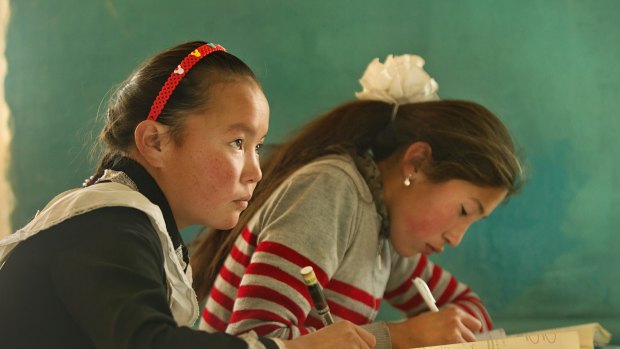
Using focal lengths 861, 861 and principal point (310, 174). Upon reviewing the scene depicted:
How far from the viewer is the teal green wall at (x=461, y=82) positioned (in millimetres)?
1739

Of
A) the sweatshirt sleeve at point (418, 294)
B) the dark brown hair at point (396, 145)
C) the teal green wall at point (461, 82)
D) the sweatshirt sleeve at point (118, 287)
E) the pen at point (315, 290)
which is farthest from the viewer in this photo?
the teal green wall at point (461, 82)

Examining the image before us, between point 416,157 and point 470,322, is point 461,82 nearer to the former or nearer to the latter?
point 416,157

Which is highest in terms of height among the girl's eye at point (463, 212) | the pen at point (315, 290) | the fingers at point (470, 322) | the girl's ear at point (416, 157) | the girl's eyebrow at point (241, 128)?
the girl's eyebrow at point (241, 128)

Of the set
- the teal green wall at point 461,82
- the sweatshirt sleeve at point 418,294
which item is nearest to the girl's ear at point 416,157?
the sweatshirt sleeve at point 418,294

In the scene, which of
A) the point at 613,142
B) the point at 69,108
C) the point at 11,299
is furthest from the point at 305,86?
the point at 11,299

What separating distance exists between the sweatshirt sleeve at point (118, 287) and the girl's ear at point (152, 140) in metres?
0.15

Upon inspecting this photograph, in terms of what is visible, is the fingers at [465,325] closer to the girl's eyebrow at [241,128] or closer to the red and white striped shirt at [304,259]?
the red and white striped shirt at [304,259]

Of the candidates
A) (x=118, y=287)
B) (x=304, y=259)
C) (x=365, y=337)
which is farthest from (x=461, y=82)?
(x=118, y=287)

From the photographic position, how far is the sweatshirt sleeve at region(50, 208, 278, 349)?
2.20 feet

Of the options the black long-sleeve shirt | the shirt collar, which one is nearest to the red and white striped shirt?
the shirt collar

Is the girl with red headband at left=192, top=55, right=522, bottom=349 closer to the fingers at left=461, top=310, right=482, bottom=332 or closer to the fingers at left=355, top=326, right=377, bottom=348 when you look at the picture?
the fingers at left=461, top=310, right=482, bottom=332

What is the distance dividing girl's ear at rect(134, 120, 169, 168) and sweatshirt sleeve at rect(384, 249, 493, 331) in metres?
0.70

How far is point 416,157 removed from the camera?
138cm

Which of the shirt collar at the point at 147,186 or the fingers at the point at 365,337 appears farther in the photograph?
the shirt collar at the point at 147,186
